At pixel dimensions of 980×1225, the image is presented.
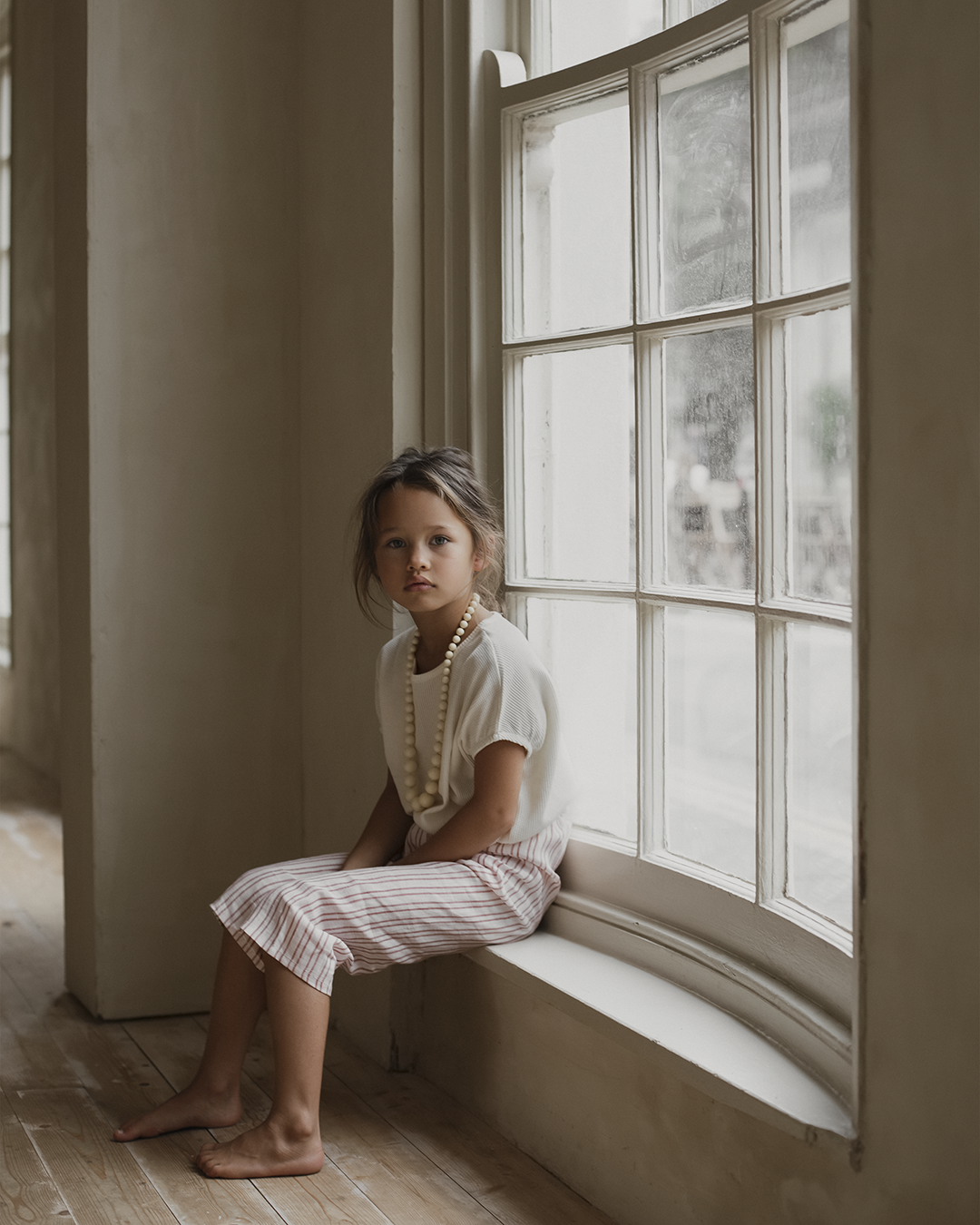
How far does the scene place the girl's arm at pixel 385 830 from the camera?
2.37 metres

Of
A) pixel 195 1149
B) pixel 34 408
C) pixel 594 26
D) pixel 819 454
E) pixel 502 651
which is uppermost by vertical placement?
pixel 594 26

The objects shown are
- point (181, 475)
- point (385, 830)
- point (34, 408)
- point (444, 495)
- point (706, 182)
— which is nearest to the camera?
point (706, 182)

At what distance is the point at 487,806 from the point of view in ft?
6.97

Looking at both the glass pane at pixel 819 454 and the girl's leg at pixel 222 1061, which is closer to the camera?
the glass pane at pixel 819 454

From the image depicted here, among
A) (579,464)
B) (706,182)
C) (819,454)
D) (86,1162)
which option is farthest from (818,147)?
(86,1162)

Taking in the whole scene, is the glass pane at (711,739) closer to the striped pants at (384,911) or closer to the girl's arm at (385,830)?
the striped pants at (384,911)

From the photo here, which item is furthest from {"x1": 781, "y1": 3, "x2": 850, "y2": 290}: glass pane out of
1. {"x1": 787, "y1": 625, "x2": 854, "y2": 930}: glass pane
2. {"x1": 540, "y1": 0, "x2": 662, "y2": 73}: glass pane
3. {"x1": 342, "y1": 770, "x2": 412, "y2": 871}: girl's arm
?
{"x1": 342, "y1": 770, "x2": 412, "y2": 871}: girl's arm

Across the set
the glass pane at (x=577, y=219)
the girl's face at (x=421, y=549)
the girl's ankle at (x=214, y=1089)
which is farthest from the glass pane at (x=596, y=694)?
the girl's ankle at (x=214, y=1089)

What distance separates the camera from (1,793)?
533 centimetres

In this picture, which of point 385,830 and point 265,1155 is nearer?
point 265,1155

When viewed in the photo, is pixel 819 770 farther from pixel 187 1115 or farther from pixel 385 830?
pixel 187 1115

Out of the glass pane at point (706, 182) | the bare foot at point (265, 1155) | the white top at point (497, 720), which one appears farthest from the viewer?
the white top at point (497, 720)

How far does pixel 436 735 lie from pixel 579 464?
52 cm

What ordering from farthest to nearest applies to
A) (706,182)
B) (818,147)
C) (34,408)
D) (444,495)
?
(34,408)
(444,495)
(706,182)
(818,147)
